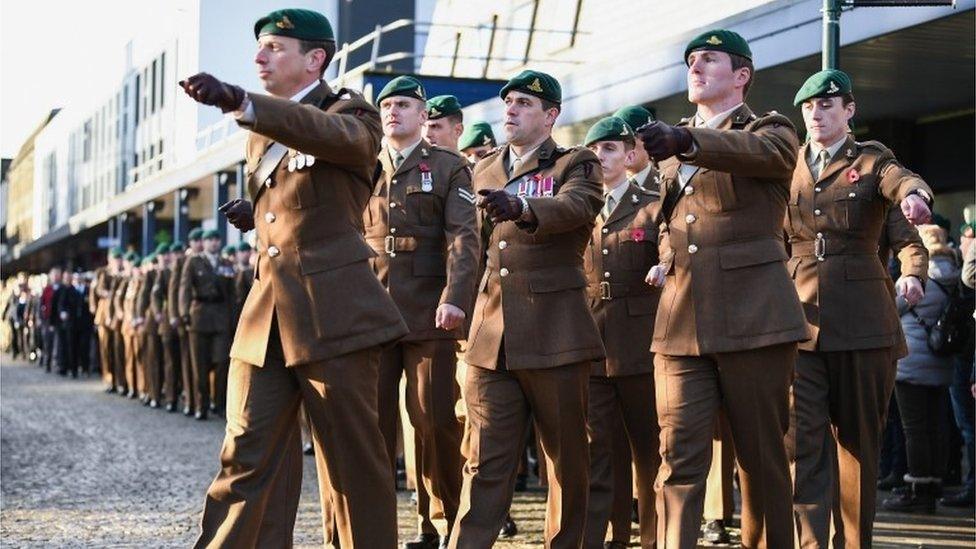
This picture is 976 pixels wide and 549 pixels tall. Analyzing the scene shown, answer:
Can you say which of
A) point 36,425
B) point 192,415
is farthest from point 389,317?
point 192,415

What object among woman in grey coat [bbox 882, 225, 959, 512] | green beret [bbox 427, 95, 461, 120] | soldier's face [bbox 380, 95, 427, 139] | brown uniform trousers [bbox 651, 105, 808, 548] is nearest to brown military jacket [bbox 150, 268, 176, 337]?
woman in grey coat [bbox 882, 225, 959, 512]

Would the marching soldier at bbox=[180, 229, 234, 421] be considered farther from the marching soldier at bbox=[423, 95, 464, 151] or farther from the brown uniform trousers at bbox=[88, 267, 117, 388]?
the marching soldier at bbox=[423, 95, 464, 151]

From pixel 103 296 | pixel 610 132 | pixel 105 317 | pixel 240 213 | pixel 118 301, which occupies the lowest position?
pixel 240 213

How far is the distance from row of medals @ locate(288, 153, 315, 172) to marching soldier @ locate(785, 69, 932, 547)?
279 centimetres

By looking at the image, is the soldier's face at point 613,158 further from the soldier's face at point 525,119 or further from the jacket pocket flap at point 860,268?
the jacket pocket flap at point 860,268

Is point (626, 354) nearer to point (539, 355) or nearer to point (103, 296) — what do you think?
point (539, 355)

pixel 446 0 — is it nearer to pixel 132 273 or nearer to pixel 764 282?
pixel 132 273

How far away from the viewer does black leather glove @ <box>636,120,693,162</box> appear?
231 inches

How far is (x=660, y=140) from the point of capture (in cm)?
589

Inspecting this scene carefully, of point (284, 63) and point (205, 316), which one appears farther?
point (205, 316)

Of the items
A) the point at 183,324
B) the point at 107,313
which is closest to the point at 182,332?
the point at 183,324

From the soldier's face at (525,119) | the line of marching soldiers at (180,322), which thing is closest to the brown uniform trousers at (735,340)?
the soldier's face at (525,119)

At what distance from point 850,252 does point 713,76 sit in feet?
4.84

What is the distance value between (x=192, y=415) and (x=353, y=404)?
1442 cm
